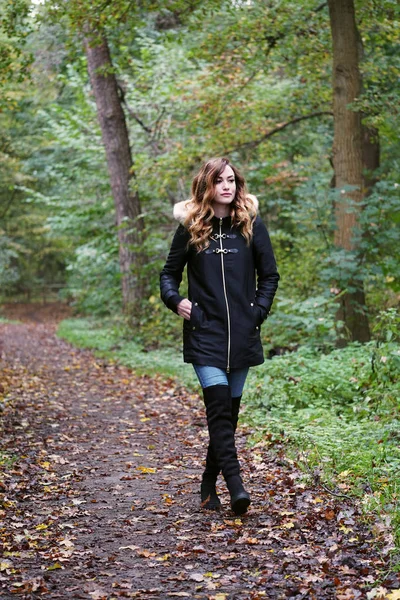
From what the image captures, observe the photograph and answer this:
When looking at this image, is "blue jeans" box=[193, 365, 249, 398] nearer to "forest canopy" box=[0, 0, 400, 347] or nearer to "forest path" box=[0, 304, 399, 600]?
"forest path" box=[0, 304, 399, 600]

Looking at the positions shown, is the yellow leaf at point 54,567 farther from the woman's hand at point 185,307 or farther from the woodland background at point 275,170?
the woodland background at point 275,170

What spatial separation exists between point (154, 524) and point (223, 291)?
1.67 m

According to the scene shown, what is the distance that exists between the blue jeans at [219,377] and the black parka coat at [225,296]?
5cm

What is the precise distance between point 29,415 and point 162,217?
10381mm

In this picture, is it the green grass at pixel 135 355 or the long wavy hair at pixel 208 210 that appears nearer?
the long wavy hair at pixel 208 210

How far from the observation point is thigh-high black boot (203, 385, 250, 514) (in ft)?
17.0

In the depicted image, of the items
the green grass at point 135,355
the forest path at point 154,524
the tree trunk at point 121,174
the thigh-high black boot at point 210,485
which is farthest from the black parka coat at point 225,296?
the tree trunk at point 121,174

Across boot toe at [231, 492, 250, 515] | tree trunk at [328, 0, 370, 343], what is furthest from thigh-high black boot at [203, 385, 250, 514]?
tree trunk at [328, 0, 370, 343]

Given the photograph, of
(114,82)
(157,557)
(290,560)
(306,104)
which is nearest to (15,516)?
(157,557)

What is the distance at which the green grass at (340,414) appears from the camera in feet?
18.7

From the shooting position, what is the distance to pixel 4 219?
35594 millimetres

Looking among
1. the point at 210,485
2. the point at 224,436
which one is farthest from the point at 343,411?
the point at 224,436

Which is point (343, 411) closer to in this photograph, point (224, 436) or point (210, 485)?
point (210, 485)

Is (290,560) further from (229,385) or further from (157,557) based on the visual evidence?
(229,385)
